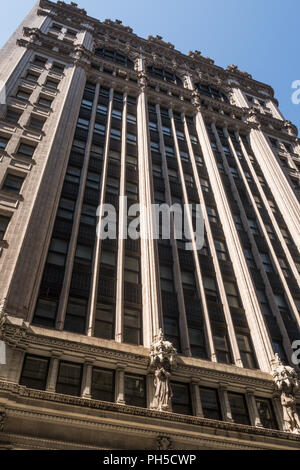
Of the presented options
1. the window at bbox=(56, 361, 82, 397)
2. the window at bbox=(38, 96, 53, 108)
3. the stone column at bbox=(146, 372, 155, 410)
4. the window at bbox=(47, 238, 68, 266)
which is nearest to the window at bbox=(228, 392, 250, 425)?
the stone column at bbox=(146, 372, 155, 410)

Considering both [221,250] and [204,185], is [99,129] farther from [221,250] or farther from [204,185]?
[221,250]

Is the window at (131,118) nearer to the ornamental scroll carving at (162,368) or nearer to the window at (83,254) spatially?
the window at (83,254)

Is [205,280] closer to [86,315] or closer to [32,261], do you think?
[86,315]

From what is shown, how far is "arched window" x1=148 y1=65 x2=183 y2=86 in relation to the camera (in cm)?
5915

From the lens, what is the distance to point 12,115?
34969 millimetres

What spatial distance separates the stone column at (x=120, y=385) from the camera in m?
19.2

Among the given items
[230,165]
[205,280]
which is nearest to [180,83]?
[230,165]

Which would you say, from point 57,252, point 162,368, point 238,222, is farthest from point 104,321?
point 238,222

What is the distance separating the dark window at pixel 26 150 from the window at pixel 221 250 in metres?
17.0

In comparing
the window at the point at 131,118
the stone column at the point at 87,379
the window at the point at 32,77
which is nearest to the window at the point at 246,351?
the stone column at the point at 87,379

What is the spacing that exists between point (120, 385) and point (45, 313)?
19.6 ft

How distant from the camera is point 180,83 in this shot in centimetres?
6066

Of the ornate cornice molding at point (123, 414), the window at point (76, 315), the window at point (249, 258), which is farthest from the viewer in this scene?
the window at point (249, 258)

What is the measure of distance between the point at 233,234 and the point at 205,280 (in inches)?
250
